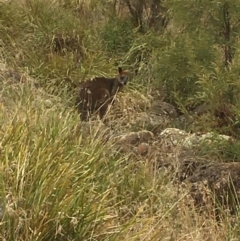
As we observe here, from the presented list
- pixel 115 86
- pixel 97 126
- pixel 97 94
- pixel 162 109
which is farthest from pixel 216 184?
pixel 162 109

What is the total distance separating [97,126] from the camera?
207 inches

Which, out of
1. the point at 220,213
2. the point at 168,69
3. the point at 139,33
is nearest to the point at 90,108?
the point at 168,69

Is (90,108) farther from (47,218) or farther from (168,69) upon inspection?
(47,218)

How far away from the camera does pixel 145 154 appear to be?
18.9 ft

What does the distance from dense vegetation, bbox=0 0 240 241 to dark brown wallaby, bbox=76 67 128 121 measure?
21cm

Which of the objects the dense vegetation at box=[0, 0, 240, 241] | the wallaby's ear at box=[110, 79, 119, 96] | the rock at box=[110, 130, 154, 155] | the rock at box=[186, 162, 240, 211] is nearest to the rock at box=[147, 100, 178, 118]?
the dense vegetation at box=[0, 0, 240, 241]

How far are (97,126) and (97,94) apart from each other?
1.93 metres

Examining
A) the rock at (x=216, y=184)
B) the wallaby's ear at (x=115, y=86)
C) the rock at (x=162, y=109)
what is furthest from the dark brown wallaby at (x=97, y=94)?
the rock at (x=216, y=184)

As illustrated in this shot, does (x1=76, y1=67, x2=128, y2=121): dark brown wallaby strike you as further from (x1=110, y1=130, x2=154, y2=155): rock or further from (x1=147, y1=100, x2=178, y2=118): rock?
(x1=110, y1=130, x2=154, y2=155): rock

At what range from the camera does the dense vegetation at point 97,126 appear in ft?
12.0

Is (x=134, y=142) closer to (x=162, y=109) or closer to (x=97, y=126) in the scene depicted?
(x=97, y=126)

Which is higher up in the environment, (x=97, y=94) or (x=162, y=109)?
(x=97, y=94)

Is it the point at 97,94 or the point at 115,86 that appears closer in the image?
the point at 97,94

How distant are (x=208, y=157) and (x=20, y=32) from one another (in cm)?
411
